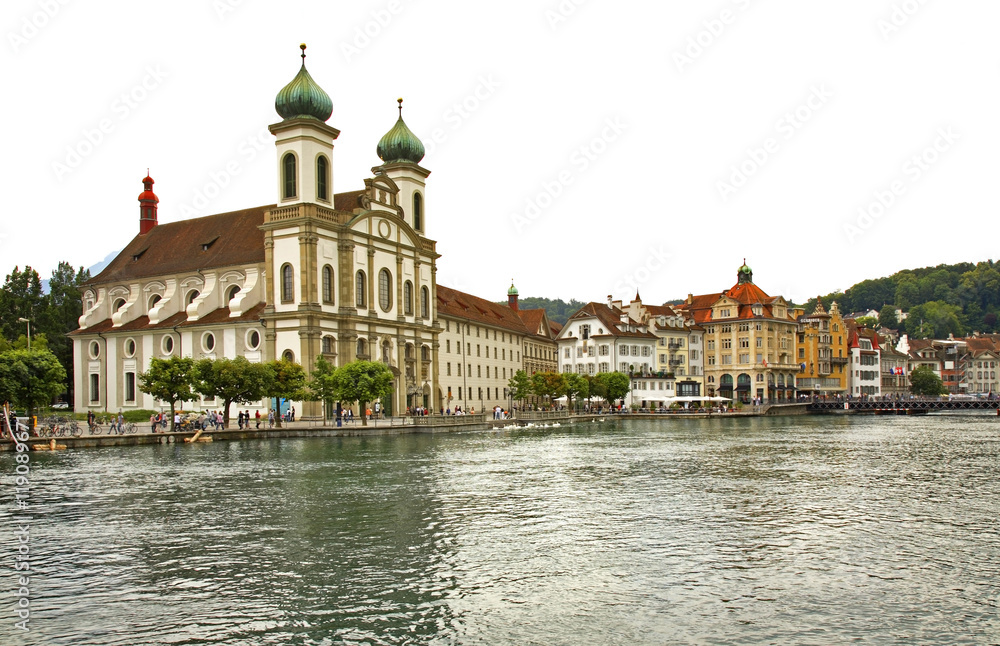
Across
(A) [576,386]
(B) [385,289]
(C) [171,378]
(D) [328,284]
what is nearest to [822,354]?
(A) [576,386]

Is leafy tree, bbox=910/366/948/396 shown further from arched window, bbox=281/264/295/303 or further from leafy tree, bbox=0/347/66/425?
leafy tree, bbox=0/347/66/425

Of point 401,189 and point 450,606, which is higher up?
point 401,189

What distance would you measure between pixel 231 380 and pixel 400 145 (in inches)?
1365

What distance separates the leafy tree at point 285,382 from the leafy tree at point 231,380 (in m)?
0.61

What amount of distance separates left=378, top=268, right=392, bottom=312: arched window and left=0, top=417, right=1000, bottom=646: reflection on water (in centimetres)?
4347

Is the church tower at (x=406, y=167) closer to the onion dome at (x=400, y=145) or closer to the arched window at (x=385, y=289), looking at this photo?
the onion dome at (x=400, y=145)

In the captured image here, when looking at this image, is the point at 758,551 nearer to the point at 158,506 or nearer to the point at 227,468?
the point at 158,506

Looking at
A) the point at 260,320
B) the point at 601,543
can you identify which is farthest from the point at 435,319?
the point at 601,543

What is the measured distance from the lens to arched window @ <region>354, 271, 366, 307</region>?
234 feet

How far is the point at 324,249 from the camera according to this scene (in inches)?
2702

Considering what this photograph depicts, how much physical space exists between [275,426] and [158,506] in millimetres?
36686

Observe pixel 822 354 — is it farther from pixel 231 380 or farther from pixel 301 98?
pixel 231 380

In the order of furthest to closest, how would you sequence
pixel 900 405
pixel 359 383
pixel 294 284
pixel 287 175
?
pixel 900 405 < pixel 287 175 < pixel 294 284 < pixel 359 383

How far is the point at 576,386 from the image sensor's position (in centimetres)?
9338
